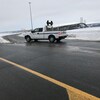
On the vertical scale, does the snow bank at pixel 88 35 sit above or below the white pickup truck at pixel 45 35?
below

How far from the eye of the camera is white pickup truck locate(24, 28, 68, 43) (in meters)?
22.9

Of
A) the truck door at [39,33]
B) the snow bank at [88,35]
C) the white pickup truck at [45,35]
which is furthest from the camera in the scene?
the snow bank at [88,35]

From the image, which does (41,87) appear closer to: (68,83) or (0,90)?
(68,83)

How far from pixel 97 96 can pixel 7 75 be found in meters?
4.23

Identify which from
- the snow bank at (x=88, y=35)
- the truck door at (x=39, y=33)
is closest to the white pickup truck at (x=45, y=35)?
the truck door at (x=39, y=33)

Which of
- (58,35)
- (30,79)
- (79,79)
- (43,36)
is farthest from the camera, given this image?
(43,36)

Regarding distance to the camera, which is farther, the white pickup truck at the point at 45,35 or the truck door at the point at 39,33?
the truck door at the point at 39,33

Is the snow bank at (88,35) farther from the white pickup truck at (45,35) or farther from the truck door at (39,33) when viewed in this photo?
the truck door at (39,33)

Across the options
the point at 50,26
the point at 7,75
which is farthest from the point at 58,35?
the point at 7,75

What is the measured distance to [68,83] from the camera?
6648 mm

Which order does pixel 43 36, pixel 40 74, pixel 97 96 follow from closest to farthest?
pixel 97 96, pixel 40 74, pixel 43 36

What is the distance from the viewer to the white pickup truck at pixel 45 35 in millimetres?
22891

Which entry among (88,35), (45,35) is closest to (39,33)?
(45,35)

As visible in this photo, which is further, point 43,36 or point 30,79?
point 43,36
